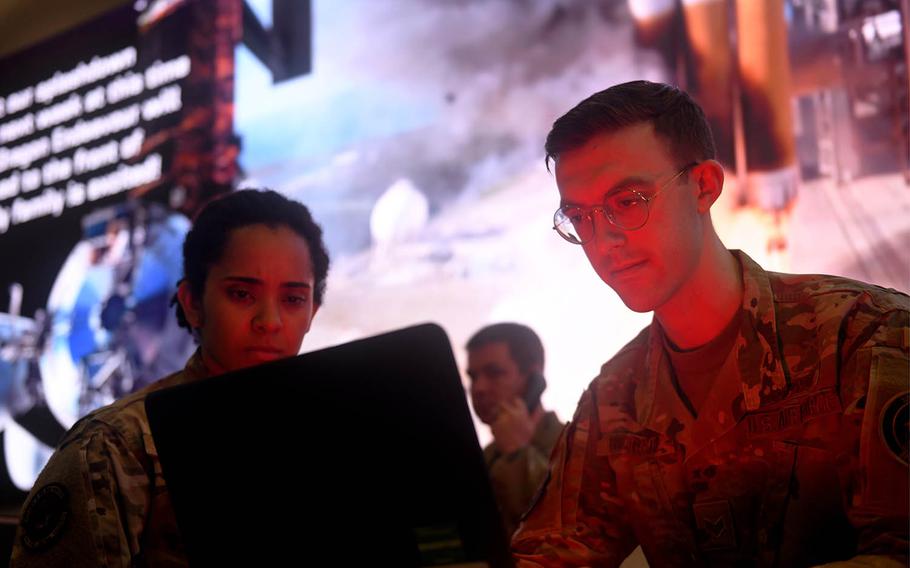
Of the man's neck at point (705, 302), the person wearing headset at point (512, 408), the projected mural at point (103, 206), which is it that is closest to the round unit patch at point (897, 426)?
the man's neck at point (705, 302)

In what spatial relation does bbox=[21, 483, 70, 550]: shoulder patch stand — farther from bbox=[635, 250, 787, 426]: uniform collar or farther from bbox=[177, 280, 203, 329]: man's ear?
bbox=[635, 250, 787, 426]: uniform collar

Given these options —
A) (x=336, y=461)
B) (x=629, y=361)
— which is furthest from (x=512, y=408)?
(x=336, y=461)

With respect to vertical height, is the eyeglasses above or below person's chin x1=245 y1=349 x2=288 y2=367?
above

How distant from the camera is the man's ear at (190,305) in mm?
1515

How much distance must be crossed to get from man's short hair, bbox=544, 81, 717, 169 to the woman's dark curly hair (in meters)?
0.52

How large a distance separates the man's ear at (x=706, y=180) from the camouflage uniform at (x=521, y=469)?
1077 millimetres

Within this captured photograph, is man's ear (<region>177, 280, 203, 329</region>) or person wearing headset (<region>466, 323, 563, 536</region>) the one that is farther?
person wearing headset (<region>466, 323, 563, 536</region>)

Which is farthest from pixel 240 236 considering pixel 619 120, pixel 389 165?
pixel 389 165

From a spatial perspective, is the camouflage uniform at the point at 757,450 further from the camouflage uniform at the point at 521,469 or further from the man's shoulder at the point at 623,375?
the camouflage uniform at the point at 521,469

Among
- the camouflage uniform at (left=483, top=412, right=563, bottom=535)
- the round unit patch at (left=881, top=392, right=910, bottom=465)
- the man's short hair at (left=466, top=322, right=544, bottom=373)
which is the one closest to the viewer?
the round unit patch at (left=881, top=392, right=910, bottom=465)

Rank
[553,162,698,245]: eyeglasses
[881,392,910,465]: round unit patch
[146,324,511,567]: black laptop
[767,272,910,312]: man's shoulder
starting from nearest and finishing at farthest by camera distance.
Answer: [146,324,511,567]: black laptop
[881,392,910,465]: round unit patch
[767,272,910,312]: man's shoulder
[553,162,698,245]: eyeglasses

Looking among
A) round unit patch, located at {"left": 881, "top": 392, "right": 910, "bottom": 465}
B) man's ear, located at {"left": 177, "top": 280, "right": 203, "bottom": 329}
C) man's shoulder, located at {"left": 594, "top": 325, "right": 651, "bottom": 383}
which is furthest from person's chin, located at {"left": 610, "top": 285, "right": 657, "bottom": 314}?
man's ear, located at {"left": 177, "top": 280, "right": 203, "bottom": 329}

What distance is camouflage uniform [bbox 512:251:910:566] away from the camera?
1.02 metres

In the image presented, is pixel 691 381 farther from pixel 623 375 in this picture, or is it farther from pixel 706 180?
pixel 706 180
